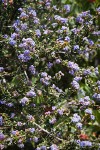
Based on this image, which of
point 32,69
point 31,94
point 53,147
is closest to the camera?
point 53,147

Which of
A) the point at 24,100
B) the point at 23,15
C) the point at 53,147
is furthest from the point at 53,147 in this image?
the point at 23,15

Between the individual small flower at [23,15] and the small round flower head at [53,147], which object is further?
the individual small flower at [23,15]

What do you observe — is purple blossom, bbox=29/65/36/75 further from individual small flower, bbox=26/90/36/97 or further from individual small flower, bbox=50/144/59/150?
individual small flower, bbox=50/144/59/150

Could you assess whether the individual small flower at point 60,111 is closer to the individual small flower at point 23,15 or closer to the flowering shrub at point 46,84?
the flowering shrub at point 46,84

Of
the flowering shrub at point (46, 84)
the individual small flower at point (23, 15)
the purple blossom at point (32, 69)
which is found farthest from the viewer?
the individual small flower at point (23, 15)

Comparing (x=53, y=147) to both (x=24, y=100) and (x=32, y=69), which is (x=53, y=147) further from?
(x=32, y=69)

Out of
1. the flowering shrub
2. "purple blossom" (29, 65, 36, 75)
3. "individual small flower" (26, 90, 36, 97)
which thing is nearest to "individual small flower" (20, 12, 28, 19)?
the flowering shrub

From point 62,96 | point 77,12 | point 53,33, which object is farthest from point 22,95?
point 77,12

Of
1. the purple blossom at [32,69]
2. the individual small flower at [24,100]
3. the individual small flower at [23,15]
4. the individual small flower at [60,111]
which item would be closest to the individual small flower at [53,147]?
the individual small flower at [60,111]

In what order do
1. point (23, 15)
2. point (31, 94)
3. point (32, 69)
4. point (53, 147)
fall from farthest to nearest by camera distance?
point (23, 15), point (32, 69), point (31, 94), point (53, 147)
